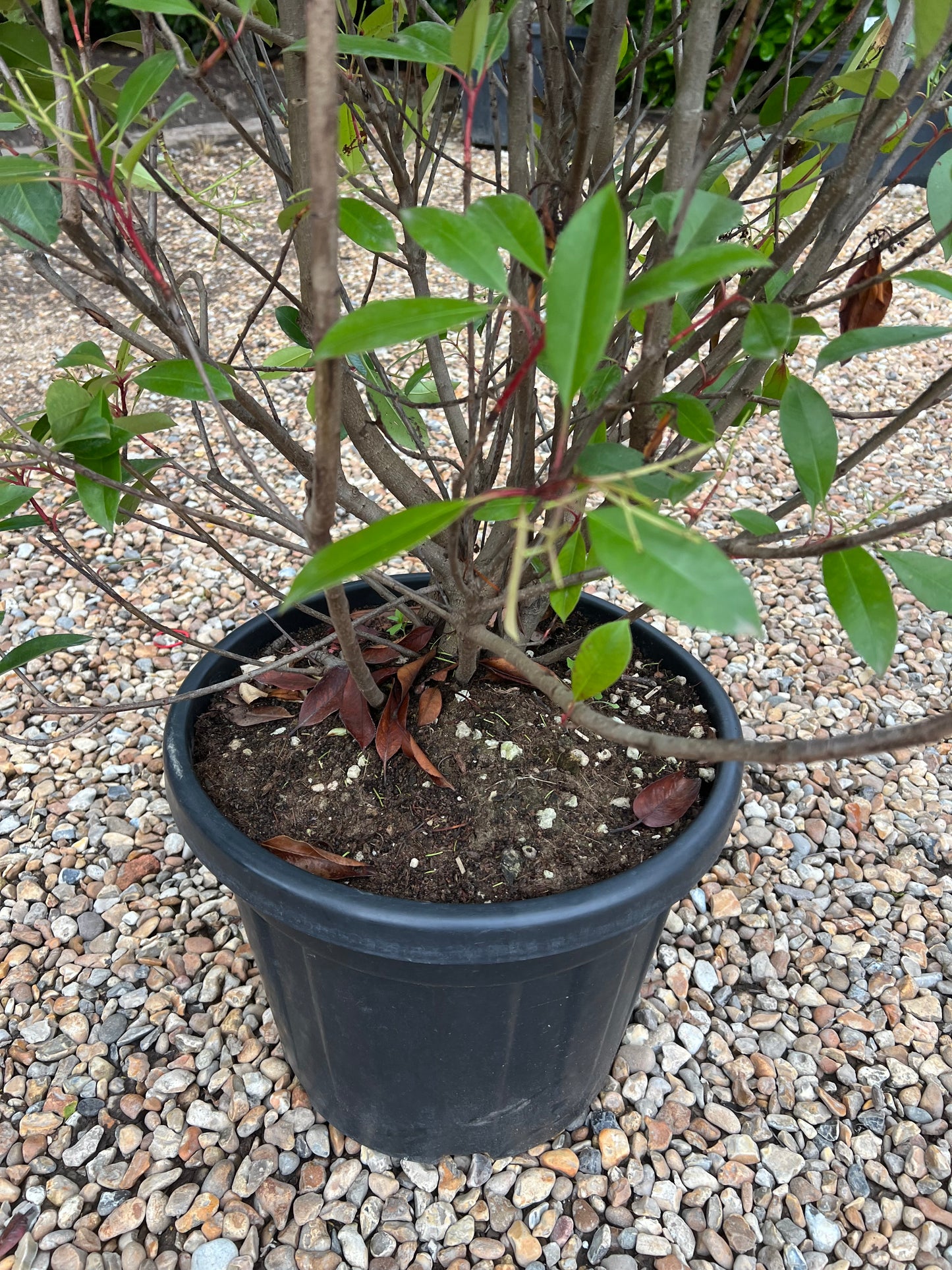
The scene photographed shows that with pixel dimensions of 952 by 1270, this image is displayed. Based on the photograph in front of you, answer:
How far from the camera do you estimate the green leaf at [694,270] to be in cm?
48

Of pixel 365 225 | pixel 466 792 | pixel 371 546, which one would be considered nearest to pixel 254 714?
pixel 466 792

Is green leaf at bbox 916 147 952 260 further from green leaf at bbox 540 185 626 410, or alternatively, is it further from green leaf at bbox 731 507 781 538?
green leaf at bbox 540 185 626 410

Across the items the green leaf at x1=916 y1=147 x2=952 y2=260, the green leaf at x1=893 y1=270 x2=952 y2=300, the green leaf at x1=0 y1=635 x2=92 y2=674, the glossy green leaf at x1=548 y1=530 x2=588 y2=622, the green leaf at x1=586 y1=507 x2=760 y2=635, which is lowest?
the green leaf at x1=0 y1=635 x2=92 y2=674

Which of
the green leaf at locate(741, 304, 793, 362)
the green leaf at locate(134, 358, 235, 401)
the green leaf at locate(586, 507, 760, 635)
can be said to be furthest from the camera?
the green leaf at locate(134, 358, 235, 401)

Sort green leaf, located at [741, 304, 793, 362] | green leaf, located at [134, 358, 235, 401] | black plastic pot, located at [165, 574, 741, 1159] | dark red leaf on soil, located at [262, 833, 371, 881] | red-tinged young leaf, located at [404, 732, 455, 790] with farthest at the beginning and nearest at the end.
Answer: red-tinged young leaf, located at [404, 732, 455, 790] < dark red leaf on soil, located at [262, 833, 371, 881] < black plastic pot, located at [165, 574, 741, 1159] < green leaf, located at [134, 358, 235, 401] < green leaf, located at [741, 304, 793, 362]

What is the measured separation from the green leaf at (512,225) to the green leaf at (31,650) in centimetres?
60

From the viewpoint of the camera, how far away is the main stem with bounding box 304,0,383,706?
43cm

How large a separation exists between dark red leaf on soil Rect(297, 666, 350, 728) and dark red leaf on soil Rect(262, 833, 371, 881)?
17 centimetres

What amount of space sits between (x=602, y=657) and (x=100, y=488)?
1.53ft

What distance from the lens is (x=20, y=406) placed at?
8.79 ft

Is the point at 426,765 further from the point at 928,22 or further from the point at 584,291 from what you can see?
the point at 928,22

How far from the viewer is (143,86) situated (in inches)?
24.8

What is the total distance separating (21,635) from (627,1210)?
1.57 metres

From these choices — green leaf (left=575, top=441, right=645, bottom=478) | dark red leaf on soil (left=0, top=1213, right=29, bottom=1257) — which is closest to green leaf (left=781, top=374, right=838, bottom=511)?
green leaf (left=575, top=441, right=645, bottom=478)
